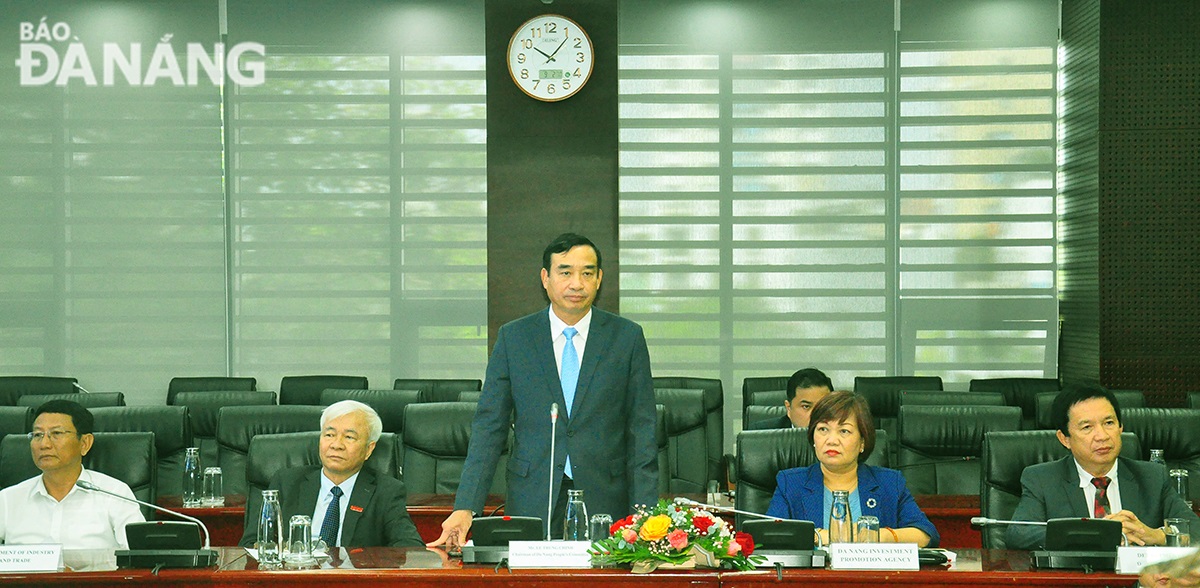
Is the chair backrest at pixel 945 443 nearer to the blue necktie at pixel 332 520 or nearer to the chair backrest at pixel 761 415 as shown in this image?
the chair backrest at pixel 761 415

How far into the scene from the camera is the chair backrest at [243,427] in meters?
4.71

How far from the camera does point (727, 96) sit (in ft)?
25.2

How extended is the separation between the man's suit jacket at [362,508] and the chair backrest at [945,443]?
2.33m

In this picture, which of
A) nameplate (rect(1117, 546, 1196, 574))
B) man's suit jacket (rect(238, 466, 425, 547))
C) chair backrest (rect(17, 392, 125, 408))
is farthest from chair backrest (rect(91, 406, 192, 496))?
nameplate (rect(1117, 546, 1196, 574))

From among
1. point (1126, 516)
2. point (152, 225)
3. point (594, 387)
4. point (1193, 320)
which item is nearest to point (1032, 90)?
point (1193, 320)

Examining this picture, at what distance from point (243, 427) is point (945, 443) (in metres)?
3.01

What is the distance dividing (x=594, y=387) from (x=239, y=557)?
105 cm

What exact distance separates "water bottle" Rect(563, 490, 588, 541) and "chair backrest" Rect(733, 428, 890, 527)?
957mm

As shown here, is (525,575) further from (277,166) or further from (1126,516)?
(277,166)

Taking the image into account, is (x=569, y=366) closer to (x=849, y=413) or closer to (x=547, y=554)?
(x=547, y=554)

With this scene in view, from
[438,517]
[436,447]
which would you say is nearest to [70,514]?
[438,517]

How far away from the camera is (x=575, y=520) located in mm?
2895

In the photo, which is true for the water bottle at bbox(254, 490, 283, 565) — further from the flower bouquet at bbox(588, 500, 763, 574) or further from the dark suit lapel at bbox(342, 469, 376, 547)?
the flower bouquet at bbox(588, 500, 763, 574)

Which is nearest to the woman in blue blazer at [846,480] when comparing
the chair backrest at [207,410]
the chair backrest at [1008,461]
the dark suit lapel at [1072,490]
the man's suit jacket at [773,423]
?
the dark suit lapel at [1072,490]
